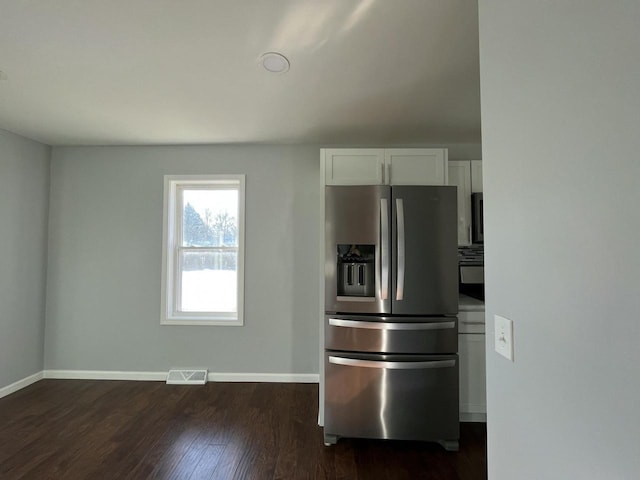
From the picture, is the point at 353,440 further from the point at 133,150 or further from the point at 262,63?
the point at 133,150

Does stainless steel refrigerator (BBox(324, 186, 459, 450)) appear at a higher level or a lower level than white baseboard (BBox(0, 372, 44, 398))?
higher

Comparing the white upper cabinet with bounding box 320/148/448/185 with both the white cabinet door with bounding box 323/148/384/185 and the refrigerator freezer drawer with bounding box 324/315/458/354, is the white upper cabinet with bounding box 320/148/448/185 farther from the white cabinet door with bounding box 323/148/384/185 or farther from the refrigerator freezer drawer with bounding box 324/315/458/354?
the refrigerator freezer drawer with bounding box 324/315/458/354

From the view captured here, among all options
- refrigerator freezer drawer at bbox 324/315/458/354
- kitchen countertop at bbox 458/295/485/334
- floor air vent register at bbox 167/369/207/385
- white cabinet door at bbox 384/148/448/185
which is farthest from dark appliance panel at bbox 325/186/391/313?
floor air vent register at bbox 167/369/207/385

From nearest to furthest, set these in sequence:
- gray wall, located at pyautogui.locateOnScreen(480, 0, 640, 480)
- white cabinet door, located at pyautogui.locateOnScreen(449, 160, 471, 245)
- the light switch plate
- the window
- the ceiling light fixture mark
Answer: gray wall, located at pyautogui.locateOnScreen(480, 0, 640, 480) → the light switch plate → the ceiling light fixture mark → white cabinet door, located at pyautogui.locateOnScreen(449, 160, 471, 245) → the window

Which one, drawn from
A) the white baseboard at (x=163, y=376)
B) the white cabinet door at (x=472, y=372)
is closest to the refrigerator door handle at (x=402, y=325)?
the white cabinet door at (x=472, y=372)

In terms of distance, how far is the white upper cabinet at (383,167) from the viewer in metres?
2.62

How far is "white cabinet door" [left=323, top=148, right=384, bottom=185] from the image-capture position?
8.59 ft

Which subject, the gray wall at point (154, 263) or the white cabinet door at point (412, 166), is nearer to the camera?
the white cabinet door at point (412, 166)

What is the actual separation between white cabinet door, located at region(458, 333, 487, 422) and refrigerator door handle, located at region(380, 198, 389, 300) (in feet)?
2.52

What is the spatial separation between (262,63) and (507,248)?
1664mm

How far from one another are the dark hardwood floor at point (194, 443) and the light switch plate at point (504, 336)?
1.48m

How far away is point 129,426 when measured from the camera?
2338mm

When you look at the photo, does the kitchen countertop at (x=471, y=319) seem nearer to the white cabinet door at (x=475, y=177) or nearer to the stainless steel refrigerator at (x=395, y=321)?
the stainless steel refrigerator at (x=395, y=321)

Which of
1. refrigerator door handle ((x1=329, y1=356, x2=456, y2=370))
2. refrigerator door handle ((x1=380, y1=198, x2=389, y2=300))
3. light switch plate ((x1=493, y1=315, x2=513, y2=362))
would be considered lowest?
refrigerator door handle ((x1=329, y1=356, x2=456, y2=370))
